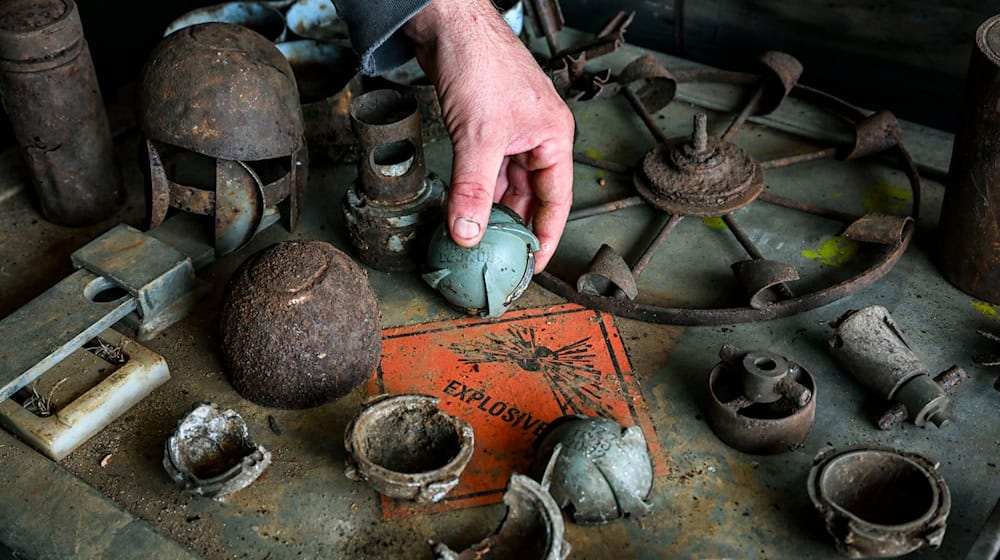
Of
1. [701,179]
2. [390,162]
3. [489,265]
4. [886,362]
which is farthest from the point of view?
[701,179]

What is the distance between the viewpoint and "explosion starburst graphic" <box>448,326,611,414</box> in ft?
6.94

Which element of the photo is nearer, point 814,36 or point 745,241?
point 745,241

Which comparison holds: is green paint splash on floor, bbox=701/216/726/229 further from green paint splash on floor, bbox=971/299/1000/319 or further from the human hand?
green paint splash on floor, bbox=971/299/1000/319

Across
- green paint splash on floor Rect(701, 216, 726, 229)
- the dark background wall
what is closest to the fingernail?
green paint splash on floor Rect(701, 216, 726, 229)

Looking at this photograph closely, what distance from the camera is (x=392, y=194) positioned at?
2.35m

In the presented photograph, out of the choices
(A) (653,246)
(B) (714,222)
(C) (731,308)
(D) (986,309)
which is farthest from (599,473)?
(D) (986,309)

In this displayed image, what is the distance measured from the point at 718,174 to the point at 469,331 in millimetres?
808

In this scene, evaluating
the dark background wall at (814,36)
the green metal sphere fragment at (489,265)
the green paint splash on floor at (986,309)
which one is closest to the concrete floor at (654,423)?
the green paint splash on floor at (986,309)

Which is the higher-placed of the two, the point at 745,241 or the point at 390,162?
the point at 390,162

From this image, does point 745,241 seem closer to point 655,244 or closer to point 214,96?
point 655,244

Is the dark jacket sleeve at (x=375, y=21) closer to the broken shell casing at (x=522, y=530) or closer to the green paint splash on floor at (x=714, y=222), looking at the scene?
the green paint splash on floor at (x=714, y=222)

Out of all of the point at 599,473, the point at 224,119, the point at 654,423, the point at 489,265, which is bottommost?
the point at 654,423

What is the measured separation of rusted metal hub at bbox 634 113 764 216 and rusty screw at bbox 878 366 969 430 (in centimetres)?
68

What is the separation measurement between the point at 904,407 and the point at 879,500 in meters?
0.27
